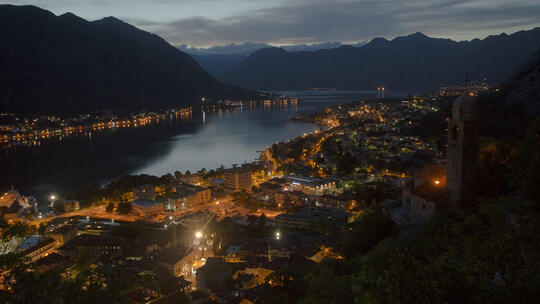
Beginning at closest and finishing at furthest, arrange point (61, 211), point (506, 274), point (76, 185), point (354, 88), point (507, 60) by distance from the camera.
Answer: point (506, 274), point (61, 211), point (76, 185), point (507, 60), point (354, 88)

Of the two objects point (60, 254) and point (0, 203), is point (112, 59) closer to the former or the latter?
point (0, 203)

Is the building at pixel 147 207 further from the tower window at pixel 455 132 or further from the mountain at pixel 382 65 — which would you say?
the mountain at pixel 382 65

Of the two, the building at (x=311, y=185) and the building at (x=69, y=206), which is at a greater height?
the building at (x=311, y=185)

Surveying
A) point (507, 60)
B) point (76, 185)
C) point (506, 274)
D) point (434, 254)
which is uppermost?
point (507, 60)

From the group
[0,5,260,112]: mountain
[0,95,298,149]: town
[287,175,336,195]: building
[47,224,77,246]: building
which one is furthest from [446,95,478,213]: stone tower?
[0,5,260,112]: mountain

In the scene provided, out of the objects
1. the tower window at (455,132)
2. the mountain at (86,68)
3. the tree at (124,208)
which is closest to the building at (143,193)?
the tree at (124,208)

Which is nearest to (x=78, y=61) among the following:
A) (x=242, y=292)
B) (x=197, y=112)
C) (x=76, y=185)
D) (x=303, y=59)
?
(x=197, y=112)
